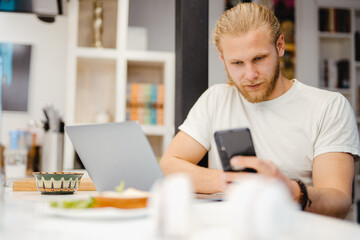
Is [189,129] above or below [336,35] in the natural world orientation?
below

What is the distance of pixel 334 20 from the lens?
4.04 metres

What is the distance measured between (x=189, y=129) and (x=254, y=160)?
782 mm

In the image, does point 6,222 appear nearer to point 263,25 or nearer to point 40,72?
point 263,25

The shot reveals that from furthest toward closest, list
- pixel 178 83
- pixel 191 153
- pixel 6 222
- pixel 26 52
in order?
pixel 26 52, pixel 178 83, pixel 191 153, pixel 6 222

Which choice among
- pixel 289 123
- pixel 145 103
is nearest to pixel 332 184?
pixel 289 123

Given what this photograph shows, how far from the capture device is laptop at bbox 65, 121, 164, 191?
96 cm

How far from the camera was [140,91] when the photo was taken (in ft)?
11.1

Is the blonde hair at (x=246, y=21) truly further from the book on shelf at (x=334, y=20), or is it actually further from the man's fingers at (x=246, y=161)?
the book on shelf at (x=334, y=20)

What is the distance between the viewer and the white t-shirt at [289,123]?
56.8 inches

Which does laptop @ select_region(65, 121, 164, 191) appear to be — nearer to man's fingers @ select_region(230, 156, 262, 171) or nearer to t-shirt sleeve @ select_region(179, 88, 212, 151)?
man's fingers @ select_region(230, 156, 262, 171)

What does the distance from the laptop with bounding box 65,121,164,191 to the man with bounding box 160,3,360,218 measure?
326 millimetres

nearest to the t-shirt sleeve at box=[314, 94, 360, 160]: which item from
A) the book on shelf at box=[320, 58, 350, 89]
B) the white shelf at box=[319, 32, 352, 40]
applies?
the book on shelf at box=[320, 58, 350, 89]

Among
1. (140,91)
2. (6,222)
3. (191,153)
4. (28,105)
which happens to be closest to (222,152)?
(6,222)

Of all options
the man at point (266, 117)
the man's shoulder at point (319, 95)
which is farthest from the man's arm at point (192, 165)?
the man's shoulder at point (319, 95)
